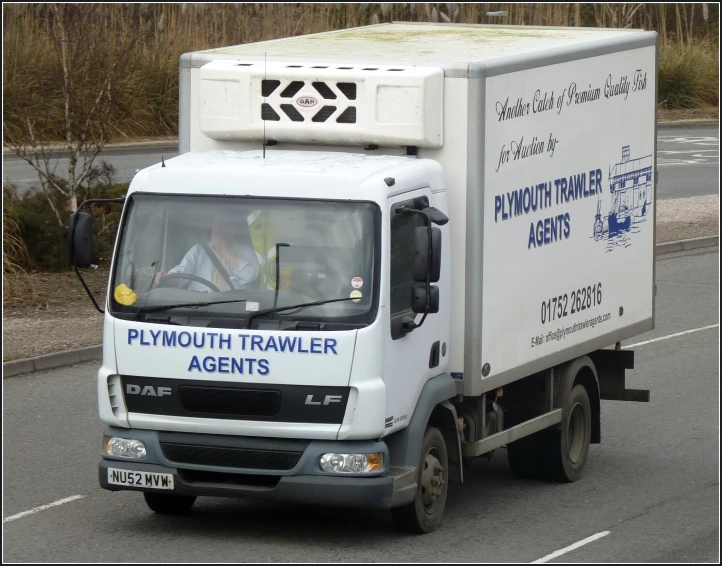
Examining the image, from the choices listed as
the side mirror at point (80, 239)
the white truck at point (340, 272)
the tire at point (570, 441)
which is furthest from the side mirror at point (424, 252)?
the tire at point (570, 441)

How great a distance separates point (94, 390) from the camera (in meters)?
13.6

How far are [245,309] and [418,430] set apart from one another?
130 cm

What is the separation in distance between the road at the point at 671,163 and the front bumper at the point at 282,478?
49.2 ft

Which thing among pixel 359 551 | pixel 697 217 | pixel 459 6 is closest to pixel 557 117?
pixel 359 551

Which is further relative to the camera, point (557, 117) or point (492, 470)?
point (492, 470)

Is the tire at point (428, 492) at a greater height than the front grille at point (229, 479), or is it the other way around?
the front grille at point (229, 479)

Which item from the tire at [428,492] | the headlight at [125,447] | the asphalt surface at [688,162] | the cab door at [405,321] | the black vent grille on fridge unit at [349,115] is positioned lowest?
the asphalt surface at [688,162]

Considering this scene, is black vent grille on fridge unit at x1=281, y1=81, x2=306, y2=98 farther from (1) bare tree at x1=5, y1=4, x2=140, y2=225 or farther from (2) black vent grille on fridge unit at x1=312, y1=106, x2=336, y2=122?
(1) bare tree at x1=5, y1=4, x2=140, y2=225

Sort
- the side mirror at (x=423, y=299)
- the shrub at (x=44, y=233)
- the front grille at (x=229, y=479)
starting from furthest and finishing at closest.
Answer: the shrub at (x=44, y=233)
the front grille at (x=229, y=479)
the side mirror at (x=423, y=299)

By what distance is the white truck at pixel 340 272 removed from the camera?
331 inches

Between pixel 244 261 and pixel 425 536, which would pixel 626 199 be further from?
pixel 244 261

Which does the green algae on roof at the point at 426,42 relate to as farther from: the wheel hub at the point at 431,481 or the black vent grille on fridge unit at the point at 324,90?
the wheel hub at the point at 431,481

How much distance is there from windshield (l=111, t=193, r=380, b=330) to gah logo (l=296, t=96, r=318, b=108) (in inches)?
34.7

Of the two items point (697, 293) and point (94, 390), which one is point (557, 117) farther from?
point (697, 293)
